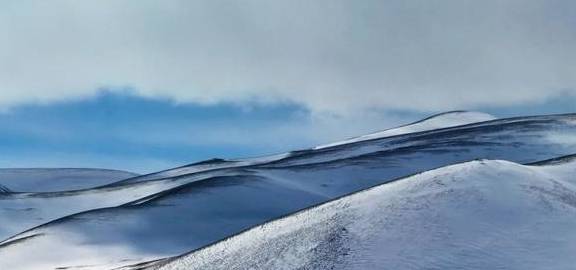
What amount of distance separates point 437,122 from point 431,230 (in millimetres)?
128546

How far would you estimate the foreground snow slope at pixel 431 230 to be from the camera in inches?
1529

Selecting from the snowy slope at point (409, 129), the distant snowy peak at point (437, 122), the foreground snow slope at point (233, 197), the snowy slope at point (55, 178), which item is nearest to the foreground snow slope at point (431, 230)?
the foreground snow slope at point (233, 197)

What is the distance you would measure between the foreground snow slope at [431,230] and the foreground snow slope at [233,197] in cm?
2100

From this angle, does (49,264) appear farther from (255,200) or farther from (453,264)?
(453,264)

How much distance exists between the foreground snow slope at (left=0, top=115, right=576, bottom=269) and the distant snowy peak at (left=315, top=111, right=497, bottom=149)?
43018 millimetres

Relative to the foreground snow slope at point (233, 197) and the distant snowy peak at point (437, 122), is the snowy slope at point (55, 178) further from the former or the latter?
the foreground snow slope at point (233, 197)

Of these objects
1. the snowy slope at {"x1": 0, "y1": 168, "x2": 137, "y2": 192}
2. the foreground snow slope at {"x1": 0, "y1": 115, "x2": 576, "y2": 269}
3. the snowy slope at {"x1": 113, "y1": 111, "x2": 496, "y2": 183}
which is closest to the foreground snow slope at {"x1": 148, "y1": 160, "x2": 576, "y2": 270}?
the foreground snow slope at {"x1": 0, "y1": 115, "x2": 576, "y2": 269}

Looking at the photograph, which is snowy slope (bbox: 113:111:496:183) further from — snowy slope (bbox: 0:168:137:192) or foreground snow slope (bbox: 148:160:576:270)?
foreground snow slope (bbox: 148:160:576:270)

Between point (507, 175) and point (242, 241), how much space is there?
12.3m

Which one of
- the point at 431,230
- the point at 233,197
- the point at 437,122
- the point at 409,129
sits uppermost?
the point at 437,122

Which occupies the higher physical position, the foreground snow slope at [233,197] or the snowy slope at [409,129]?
the snowy slope at [409,129]

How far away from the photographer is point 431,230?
4150 cm

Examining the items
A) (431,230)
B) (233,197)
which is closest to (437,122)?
(233,197)

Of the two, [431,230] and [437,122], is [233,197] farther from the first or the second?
[437,122]
